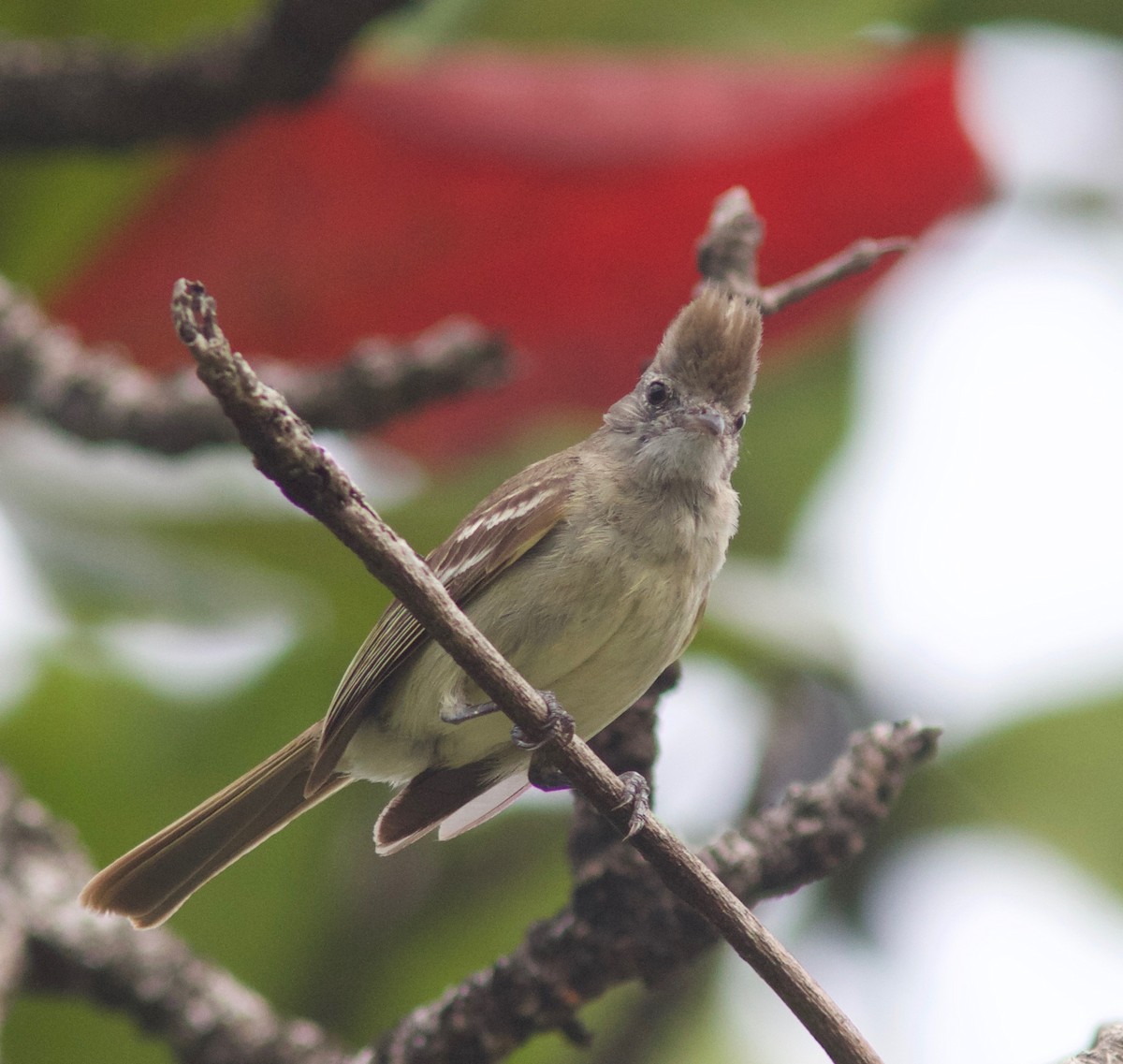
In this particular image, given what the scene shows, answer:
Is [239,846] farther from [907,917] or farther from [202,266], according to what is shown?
[907,917]

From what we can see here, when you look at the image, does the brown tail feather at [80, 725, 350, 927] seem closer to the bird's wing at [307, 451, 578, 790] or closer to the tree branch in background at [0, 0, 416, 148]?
the bird's wing at [307, 451, 578, 790]

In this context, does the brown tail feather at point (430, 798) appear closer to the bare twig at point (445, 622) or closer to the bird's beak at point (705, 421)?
the bird's beak at point (705, 421)

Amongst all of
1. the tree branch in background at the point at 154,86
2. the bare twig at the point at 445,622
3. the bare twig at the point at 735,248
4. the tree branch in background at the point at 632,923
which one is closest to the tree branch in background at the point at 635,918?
the tree branch in background at the point at 632,923

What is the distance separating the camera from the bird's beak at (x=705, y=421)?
2.86 m

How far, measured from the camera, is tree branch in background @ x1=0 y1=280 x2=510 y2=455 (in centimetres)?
255

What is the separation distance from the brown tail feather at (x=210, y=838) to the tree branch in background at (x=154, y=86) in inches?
47.3

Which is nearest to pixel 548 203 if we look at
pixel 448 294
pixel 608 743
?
pixel 448 294

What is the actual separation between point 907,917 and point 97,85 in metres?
2.60

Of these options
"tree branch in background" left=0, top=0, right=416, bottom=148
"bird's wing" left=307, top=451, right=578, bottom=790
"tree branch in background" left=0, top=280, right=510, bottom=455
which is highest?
"tree branch in background" left=0, top=0, right=416, bottom=148

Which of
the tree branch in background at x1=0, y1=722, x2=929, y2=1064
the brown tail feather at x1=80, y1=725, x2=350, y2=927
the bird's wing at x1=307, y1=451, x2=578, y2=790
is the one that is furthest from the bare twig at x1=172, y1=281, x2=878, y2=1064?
the brown tail feather at x1=80, y1=725, x2=350, y2=927

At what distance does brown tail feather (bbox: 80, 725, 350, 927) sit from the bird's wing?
0.58ft

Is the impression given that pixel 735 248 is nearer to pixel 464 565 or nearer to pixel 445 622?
pixel 464 565

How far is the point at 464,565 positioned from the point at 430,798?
45 centimetres

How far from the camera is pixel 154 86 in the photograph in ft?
9.14
